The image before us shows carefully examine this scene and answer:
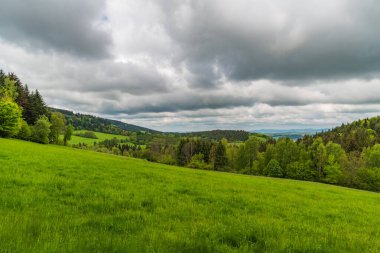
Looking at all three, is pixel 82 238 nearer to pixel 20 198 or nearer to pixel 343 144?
pixel 20 198

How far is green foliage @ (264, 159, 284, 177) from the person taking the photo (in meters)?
91.9

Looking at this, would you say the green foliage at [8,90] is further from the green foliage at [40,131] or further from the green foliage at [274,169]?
the green foliage at [274,169]

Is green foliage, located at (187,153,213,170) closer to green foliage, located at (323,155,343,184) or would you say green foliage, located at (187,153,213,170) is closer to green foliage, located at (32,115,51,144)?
green foliage, located at (323,155,343,184)

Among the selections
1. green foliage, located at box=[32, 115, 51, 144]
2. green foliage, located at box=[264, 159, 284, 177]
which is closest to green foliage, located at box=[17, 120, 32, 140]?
green foliage, located at box=[32, 115, 51, 144]

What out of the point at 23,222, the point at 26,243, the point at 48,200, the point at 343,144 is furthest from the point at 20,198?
the point at 343,144

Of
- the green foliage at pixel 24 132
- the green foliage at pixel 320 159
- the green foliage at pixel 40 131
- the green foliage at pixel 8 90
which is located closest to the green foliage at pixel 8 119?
the green foliage at pixel 24 132

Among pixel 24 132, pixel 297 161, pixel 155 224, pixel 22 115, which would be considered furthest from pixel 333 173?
pixel 22 115

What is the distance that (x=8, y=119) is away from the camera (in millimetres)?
68312

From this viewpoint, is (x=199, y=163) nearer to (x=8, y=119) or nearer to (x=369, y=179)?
(x=369, y=179)

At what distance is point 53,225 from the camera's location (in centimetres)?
647

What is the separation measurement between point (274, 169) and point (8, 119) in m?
87.4

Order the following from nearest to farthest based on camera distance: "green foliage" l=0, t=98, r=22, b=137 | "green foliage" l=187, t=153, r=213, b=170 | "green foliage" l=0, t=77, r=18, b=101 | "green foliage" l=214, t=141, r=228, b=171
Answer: "green foliage" l=0, t=98, r=22, b=137
"green foliage" l=0, t=77, r=18, b=101
"green foliage" l=187, t=153, r=213, b=170
"green foliage" l=214, t=141, r=228, b=171

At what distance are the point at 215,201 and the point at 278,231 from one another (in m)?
4.53

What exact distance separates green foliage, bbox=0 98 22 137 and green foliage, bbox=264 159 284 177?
8445cm
